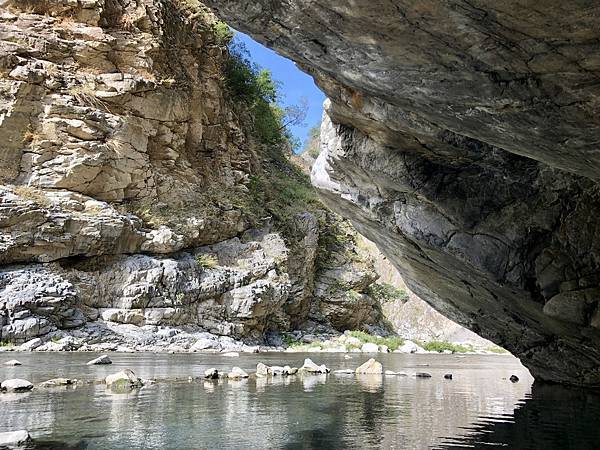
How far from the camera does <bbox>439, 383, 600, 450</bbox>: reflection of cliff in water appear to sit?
734 centimetres

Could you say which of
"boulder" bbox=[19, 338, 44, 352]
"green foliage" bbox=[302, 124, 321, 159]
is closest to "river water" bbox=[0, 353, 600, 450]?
"boulder" bbox=[19, 338, 44, 352]

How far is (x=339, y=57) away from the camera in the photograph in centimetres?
533

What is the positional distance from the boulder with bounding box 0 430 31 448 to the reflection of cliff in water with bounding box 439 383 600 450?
5090 millimetres

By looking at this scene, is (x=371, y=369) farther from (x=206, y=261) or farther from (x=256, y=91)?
(x=256, y=91)

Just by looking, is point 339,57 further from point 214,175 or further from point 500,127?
point 214,175

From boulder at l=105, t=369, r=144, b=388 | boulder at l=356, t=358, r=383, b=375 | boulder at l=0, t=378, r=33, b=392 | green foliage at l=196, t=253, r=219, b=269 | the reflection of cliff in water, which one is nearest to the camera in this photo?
the reflection of cliff in water

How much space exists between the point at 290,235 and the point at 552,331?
37.5m

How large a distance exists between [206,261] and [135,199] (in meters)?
6.74

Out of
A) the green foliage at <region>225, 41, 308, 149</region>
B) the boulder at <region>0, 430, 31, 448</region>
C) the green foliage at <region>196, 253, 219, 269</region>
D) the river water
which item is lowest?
the river water

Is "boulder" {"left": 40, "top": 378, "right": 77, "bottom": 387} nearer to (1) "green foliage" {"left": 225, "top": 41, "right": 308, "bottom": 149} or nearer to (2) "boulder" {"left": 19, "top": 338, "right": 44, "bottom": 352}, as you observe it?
(2) "boulder" {"left": 19, "top": 338, "right": 44, "bottom": 352}

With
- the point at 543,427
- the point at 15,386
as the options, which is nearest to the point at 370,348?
the point at 15,386

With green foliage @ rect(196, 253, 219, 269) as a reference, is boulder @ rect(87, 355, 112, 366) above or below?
below

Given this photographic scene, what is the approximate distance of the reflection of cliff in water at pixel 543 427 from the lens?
289 inches

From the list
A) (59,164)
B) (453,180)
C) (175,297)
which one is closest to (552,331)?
(453,180)
